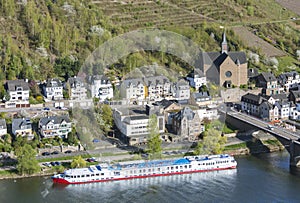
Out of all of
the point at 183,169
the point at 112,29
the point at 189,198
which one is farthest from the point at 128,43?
the point at 189,198

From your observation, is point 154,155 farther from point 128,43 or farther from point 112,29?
point 112,29

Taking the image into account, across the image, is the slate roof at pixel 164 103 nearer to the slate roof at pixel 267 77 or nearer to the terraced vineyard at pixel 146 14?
the slate roof at pixel 267 77

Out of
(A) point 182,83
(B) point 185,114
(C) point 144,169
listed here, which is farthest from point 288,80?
(C) point 144,169

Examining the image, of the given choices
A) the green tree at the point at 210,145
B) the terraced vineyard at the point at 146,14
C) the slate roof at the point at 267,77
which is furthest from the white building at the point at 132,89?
the terraced vineyard at the point at 146,14

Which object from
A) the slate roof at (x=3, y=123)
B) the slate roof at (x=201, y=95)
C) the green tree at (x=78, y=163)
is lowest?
the green tree at (x=78, y=163)

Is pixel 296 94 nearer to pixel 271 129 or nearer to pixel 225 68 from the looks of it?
pixel 225 68

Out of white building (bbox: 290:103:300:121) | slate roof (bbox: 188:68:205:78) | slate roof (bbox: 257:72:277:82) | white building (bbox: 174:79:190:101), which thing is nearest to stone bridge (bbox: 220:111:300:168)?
white building (bbox: 290:103:300:121)

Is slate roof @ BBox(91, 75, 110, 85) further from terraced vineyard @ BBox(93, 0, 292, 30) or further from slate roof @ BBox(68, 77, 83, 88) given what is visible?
terraced vineyard @ BBox(93, 0, 292, 30)
